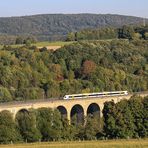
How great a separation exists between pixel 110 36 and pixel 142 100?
75.7 meters

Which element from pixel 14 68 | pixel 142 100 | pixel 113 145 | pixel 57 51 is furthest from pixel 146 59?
pixel 113 145

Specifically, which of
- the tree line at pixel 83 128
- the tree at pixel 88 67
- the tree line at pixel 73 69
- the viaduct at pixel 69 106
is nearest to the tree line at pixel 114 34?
the tree line at pixel 73 69

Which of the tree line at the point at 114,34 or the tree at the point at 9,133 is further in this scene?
the tree line at the point at 114,34

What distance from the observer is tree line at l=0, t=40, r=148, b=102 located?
75062 millimetres

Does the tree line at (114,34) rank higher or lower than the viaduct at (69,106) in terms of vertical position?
higher

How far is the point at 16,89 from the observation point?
74438 mm

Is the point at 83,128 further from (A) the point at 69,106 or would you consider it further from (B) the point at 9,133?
(A) the point at 69,106

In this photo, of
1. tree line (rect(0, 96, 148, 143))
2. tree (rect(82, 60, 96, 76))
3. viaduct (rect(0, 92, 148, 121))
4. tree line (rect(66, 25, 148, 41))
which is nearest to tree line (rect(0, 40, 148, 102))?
tree (rect(82, 60, 96, 76))

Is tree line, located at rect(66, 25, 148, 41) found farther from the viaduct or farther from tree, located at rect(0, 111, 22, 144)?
tree, located at rect(0, 111, 22, 144)

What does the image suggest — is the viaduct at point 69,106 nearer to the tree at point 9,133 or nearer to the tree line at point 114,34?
the tree at point 9,133

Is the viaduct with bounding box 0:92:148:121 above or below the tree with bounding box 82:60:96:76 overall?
below

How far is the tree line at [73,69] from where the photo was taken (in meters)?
75.1

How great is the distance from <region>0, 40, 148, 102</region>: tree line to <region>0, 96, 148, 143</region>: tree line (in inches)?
1031

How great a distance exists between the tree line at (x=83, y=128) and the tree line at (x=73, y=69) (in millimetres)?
26193
